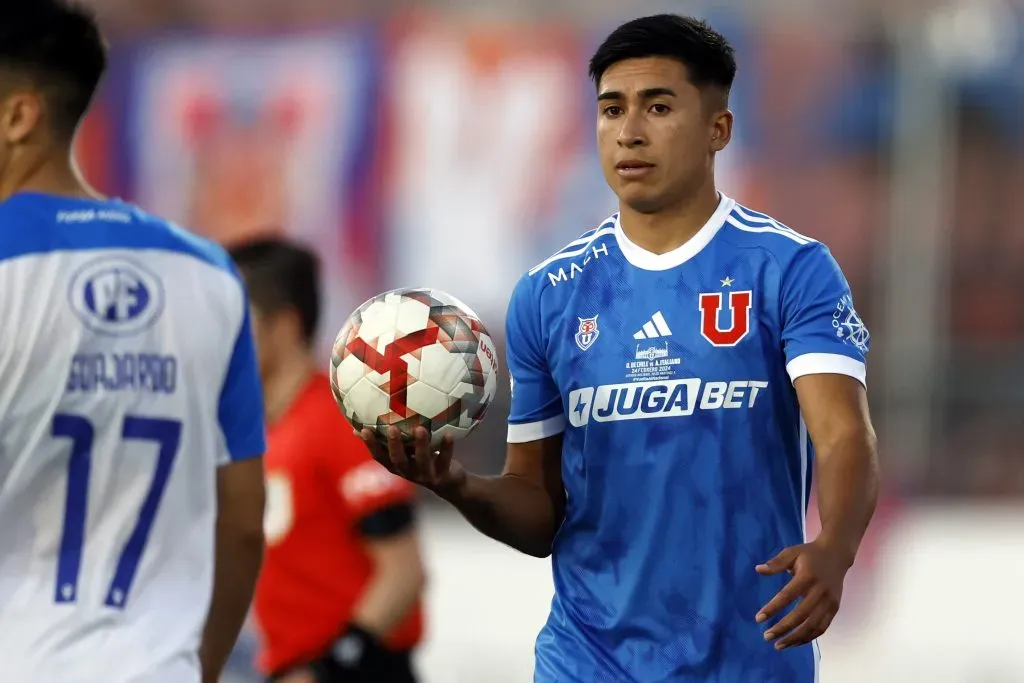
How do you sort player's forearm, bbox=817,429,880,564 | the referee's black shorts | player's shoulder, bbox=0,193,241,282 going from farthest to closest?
1. the referee's black shorts
2. player's shoulder, bbox=0,193,241,282
3. player's forearm, bbox=817,429,880,564

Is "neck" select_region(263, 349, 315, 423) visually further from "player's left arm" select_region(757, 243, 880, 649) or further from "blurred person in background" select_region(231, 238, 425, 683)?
"player's left arm" select_region(757, 243, 880, 649)

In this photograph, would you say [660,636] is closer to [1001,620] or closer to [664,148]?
[664,148]

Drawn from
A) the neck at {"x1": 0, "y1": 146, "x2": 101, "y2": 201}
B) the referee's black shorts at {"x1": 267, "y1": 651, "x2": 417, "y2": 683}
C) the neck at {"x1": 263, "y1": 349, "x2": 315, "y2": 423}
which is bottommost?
the referee's black shorts at {"x1": 267, "y1": 651, "x2": 417, "y2": 683}

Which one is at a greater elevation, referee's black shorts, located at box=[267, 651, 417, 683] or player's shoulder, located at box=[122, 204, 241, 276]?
player's shoulder, located at box=[122, 204, 241, 276]

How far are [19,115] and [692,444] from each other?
5.59ft

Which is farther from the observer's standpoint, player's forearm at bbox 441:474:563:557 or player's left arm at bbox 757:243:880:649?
player's forearm at bbox 441:474:563:557

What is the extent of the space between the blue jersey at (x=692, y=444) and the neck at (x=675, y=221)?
3 cm

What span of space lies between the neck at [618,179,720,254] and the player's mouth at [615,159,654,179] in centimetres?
13

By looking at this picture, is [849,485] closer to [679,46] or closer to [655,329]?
[655,329]

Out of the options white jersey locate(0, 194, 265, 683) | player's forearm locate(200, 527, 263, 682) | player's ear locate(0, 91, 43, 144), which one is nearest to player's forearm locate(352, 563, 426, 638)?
player's forearm locate(200, 527, 263, 682)

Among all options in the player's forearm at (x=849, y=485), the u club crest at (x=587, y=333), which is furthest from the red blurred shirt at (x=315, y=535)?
the player's forearm at (x=849, y=485)

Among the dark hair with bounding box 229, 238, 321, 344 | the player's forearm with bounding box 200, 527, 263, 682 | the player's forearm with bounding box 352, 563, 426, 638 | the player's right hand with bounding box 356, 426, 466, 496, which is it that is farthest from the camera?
the dark hair with bounding box 229, 238, 321, 344

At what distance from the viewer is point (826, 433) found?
12.1ft

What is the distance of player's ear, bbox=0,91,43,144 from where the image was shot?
3.73 m
